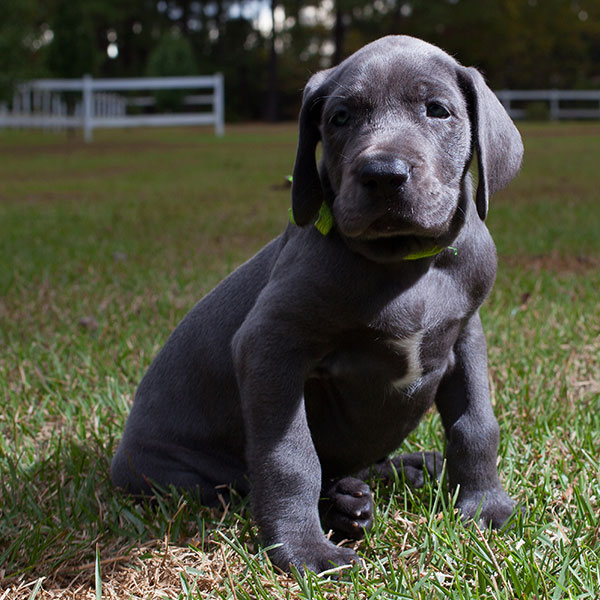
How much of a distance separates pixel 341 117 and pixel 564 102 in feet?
153

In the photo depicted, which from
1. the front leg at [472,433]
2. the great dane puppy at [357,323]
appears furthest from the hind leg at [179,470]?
the front leg at [472,433]

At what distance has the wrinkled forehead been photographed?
7.39 ft

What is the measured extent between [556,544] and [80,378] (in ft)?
7.49

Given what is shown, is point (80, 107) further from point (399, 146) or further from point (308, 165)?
point (399, 146)

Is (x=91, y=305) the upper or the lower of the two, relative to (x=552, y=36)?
lower

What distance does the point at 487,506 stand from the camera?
7.93ft

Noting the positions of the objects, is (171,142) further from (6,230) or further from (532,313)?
(532,313)

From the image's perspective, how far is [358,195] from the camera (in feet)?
6.86

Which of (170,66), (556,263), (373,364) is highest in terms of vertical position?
(170,66)

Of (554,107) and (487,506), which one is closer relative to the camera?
(487,506)

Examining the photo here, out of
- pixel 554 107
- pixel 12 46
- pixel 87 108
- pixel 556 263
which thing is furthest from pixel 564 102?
pixel 556 263

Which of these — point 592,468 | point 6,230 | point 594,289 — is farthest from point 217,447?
point 6,230

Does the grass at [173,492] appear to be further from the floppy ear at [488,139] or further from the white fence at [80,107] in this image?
the white fence at [80,107]

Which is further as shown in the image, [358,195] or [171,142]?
[171,142]
